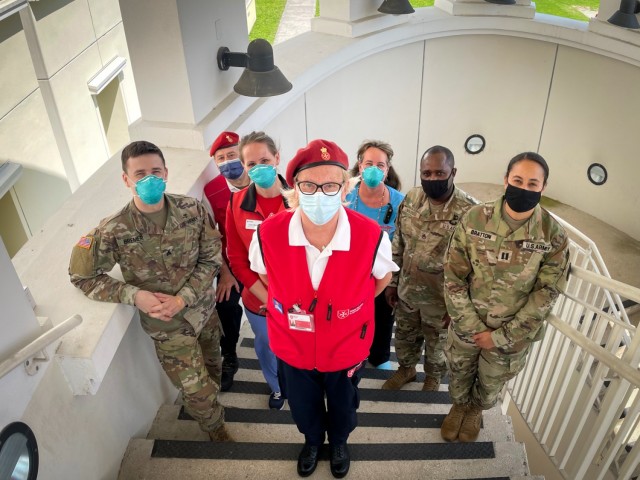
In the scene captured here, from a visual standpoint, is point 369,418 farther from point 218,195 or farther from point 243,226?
point 218,195

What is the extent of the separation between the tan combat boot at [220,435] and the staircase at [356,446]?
0.26 ft

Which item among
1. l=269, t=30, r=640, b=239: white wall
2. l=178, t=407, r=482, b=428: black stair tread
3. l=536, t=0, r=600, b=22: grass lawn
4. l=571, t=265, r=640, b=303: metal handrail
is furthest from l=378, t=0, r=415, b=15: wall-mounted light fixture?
l=536, t=0, r=600, b=22: grass lawn

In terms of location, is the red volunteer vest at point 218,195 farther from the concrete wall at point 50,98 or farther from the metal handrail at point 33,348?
the concrete wall at point 50,98

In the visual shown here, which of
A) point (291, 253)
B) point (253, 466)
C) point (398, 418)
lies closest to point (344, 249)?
point (291, 253)

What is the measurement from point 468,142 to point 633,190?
7.75ft

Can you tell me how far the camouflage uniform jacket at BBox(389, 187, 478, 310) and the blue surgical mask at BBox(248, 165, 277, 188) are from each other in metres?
0.82

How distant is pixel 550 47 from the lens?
717 centimetres

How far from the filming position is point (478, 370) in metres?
2.96

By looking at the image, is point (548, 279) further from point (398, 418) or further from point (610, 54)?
point (610, 54)

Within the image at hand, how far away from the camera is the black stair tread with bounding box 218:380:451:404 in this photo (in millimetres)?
3504

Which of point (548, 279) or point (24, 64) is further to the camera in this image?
point (24, 64)

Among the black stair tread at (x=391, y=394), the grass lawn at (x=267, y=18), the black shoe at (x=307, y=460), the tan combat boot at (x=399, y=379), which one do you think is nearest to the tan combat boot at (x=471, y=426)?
the black stair tread at (x=391, y=394)

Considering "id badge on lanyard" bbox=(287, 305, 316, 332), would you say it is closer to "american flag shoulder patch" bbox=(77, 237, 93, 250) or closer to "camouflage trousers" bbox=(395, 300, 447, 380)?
"american flag shoulder patch" bbox=(77, 237, 93, 250)

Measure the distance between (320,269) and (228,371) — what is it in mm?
1751
